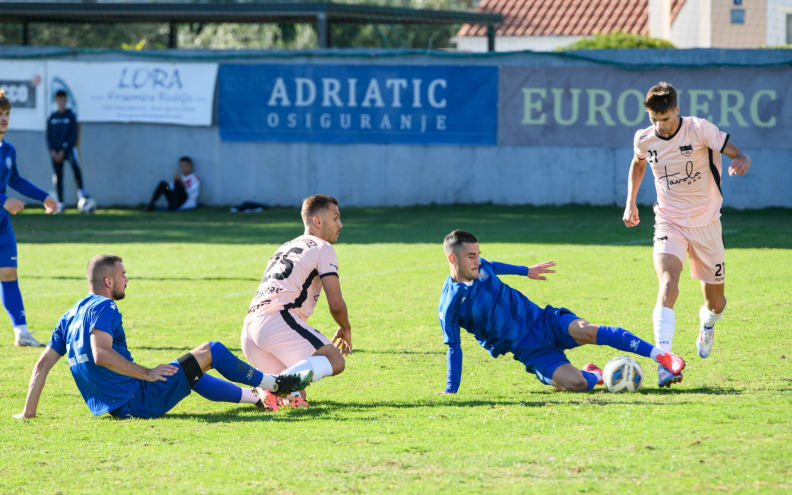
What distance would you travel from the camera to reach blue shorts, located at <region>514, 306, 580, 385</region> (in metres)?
6.25

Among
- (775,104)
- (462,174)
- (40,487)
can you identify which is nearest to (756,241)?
(775,104)

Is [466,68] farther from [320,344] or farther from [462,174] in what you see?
[320,344]

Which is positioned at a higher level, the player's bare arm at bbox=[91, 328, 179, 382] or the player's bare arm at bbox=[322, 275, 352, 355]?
the player's bare arm at bbox=[322, 275, 352, 355]

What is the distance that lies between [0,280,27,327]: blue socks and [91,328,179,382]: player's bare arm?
339cm

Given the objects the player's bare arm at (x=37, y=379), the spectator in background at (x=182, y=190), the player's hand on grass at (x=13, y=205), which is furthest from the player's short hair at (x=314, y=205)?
the spectator in background at (x=182, y=190)

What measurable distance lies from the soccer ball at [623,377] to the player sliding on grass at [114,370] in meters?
1.96

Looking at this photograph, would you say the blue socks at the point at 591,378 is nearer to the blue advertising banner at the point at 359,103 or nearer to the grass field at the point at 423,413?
the grass field at the point at 423,413

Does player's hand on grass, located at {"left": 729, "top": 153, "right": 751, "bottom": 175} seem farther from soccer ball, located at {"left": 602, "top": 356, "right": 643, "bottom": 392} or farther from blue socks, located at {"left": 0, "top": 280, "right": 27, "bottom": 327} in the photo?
blue socks, located at {"left": 0, "top": 280, "right": 27, "bottom": 327}

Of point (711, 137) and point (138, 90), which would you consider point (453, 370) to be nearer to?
point (711, 137)

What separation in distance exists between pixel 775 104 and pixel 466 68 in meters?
6.24

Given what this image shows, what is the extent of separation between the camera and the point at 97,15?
23406mm

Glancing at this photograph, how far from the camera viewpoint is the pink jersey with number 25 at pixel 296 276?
628cm

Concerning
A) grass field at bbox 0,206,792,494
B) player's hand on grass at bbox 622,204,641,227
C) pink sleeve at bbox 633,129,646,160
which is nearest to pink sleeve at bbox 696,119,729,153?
pink sleeve at bbox 633,129,646,160

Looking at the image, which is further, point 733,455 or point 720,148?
point 720,148
